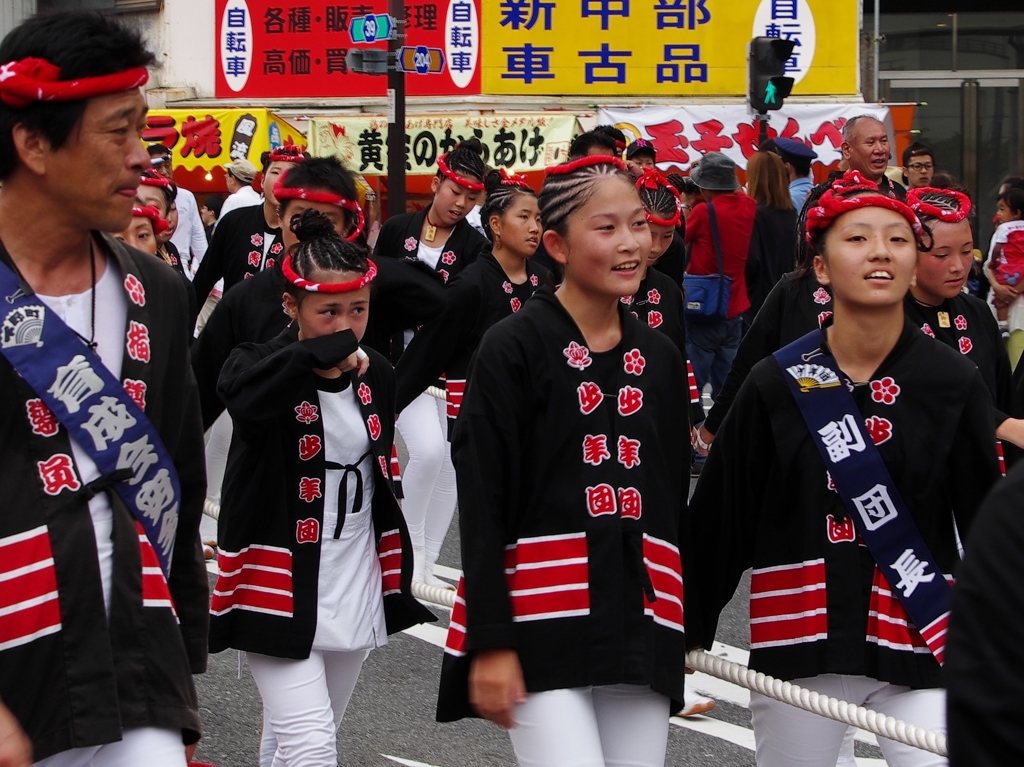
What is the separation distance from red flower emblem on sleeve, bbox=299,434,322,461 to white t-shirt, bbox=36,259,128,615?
4.55 ft

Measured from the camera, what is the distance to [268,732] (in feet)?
13.9

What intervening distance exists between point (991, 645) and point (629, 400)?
1.73 metres

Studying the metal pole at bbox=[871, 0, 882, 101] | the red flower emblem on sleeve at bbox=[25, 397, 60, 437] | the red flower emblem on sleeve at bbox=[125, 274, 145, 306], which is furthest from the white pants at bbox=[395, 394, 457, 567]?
the metal pole at bbox=[871, 0, 882, 101]

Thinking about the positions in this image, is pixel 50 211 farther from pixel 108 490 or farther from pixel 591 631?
pixel 591 631

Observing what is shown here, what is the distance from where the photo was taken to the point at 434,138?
1755 centimetres

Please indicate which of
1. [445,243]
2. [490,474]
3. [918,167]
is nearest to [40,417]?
[490,474]

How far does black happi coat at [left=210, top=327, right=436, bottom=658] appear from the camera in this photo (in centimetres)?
388

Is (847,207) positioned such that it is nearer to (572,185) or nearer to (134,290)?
(572,185)

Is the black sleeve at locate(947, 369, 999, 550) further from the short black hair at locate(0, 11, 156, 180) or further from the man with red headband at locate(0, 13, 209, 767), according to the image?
the short black hair at locate(0, 11, 156, 180)

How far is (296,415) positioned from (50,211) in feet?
5.11

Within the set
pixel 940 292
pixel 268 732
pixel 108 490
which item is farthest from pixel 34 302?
pixel 940 292

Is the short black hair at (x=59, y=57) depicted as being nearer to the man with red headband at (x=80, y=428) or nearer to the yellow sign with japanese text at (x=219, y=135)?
the man with red headband at (x=80, y=428)

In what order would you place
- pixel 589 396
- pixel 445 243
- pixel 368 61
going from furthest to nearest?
pixel 368 61
pixel 445 243
pixel 589 396

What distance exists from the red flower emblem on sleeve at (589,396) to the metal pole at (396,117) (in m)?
10.7
